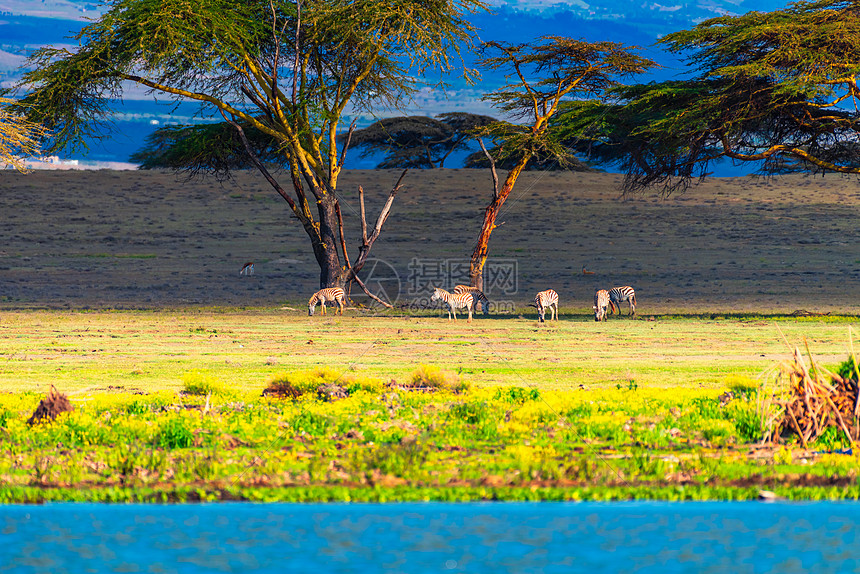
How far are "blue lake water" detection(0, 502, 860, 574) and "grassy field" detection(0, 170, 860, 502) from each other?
32 cm

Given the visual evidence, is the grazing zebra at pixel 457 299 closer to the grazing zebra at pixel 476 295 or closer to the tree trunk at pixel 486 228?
the grazing zebra at pixel 476 295

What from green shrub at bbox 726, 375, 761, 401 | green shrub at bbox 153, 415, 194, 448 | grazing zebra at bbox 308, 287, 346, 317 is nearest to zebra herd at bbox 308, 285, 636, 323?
grazing zebra at bbox 308, 287, 346, 317

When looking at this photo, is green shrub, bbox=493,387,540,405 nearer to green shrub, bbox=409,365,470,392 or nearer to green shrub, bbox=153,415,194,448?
green shrub, bbox=409,365,470,392

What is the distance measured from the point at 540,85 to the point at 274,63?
8928mm

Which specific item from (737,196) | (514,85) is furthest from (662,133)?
(737,196)

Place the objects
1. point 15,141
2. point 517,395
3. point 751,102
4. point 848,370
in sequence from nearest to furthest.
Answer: point 848,370 → point 517,395 → point 15,141 → point 751,102

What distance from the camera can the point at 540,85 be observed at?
105ft

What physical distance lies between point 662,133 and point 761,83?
2.95 m

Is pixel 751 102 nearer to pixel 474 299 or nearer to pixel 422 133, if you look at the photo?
pixel 474 299

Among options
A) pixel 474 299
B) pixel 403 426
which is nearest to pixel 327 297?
pixel 474 299

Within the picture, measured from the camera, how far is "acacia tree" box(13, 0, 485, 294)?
2645 centimetres

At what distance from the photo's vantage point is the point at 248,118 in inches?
1133

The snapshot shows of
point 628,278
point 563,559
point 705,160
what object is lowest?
point 563,559

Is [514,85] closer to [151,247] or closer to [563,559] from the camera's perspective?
[151,247]
